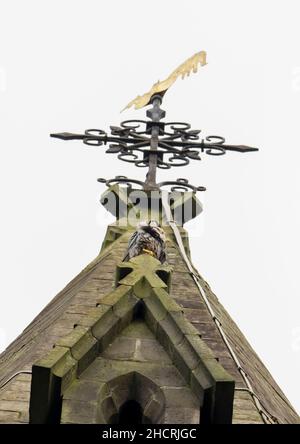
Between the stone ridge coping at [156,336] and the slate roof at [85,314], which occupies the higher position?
the slate roof at [85,314]

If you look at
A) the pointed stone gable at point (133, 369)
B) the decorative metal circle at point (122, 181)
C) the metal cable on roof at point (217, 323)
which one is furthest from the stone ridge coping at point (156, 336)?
the decorative metal circle at point (122, 181)

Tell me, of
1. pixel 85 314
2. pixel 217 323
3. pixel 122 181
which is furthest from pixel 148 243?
pixel 122 181

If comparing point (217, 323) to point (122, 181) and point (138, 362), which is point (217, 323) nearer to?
point (138, 362)

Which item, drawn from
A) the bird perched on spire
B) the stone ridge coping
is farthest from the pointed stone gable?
the bird perched on spire

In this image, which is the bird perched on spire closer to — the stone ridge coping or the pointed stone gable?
the pointed stone gable

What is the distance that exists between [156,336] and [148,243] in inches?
89.6

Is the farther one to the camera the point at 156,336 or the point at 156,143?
the point at 156,143

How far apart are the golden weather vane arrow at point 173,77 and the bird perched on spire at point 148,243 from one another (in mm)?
8941

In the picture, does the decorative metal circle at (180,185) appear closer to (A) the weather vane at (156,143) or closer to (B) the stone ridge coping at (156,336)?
(A) the weather vane at (156,143)

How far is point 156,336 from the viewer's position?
10.9 m

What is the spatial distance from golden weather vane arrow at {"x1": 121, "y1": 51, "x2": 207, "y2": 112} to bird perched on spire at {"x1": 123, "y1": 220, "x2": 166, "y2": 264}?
8941 millimetres

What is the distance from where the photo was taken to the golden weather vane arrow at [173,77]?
72.6 ft

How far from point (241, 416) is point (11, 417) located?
6.45 ft

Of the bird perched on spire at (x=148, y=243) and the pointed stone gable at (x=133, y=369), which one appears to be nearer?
the pointed stone gable at (x=133, y=369)
